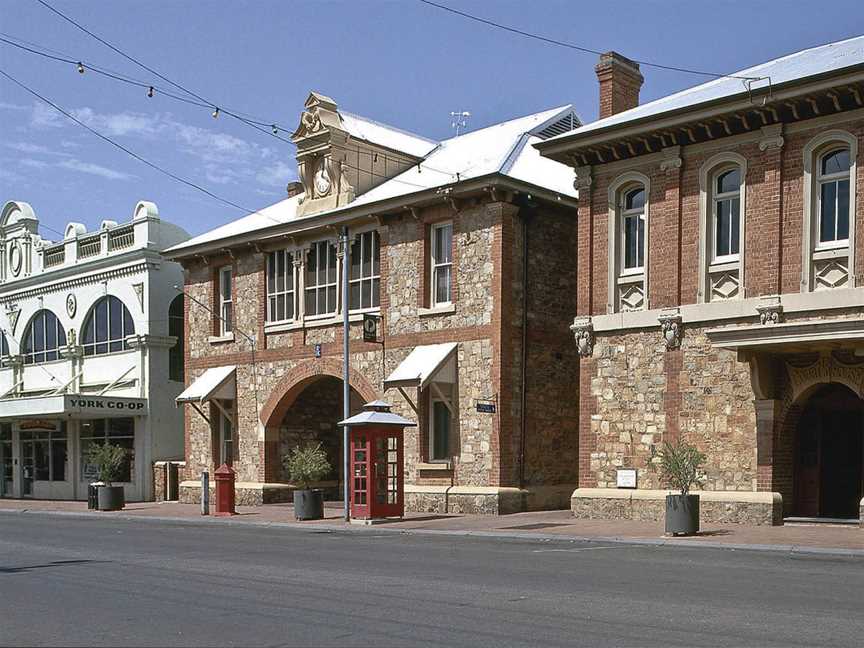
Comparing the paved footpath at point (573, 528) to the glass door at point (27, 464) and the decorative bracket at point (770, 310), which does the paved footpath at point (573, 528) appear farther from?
the glass door at point (27, 464)

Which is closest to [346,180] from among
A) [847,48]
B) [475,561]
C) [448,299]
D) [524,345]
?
[448,299]

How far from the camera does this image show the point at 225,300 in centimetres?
3347

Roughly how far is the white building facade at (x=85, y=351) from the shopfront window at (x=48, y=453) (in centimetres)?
4

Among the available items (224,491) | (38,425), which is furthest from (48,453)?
(224,491)

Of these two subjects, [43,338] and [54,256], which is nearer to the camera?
[54,256]

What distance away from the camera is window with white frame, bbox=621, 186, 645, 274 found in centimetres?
2280

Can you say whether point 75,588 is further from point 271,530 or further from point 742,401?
point 742,401

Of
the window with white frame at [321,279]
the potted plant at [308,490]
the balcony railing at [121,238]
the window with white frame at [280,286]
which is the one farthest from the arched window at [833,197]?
the balcony railing at [121,238]

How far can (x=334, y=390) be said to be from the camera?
33.0 metres

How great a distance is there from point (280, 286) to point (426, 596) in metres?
21.2

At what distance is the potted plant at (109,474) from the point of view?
31688 millimetres

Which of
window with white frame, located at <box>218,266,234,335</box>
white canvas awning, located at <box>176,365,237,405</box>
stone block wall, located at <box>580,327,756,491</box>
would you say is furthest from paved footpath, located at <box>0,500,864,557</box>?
window with white frame, located at <box>218,266,234,335</box>

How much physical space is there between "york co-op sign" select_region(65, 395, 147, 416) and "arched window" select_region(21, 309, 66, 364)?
6363 millimetres

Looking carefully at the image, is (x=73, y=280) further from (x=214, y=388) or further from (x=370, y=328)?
(x=370, y=328)
